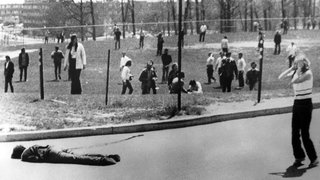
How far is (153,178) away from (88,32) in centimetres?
779

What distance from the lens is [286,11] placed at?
25.3 m

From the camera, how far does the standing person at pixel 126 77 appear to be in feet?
32.0

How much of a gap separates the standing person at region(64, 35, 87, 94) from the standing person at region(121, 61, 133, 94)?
0.91 meters

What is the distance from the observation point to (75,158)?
588 centimetres

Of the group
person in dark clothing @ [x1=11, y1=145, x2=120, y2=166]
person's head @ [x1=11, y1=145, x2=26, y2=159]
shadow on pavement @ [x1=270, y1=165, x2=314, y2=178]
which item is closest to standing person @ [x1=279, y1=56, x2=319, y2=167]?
shadow on pavement @ [x1=270, y1=165, x2=314, y2=178]

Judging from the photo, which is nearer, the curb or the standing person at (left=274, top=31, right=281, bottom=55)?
the curb

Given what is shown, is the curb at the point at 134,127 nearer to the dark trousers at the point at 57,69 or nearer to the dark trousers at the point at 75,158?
the dark trousers at the point at 75,158

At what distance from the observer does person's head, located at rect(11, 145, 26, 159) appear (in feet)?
20.0

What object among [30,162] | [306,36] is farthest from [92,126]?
[306,36]

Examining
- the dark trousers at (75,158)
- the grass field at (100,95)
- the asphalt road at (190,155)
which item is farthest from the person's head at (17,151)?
the grass field at (100,95)

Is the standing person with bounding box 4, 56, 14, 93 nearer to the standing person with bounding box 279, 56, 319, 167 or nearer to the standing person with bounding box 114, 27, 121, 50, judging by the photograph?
the standing person with bounding box 279, 56, 319, 167

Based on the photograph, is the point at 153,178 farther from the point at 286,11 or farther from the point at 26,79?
the point at 286,11

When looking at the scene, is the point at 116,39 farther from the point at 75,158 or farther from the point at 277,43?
the point at 75,158

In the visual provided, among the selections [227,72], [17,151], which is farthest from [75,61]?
[227,72]
